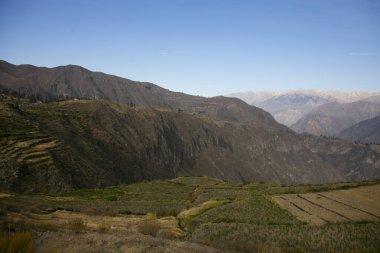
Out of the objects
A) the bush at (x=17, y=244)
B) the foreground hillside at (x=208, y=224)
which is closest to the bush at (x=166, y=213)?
the foreground hillside at (x=208, y=224)

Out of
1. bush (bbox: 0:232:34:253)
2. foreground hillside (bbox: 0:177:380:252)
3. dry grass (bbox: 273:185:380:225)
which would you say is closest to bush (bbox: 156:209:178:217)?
foreground hillside (bbox: 0:177:380:252)

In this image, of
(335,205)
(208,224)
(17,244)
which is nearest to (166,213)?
(208,224)

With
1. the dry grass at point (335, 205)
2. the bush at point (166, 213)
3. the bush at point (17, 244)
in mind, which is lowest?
the bush at point (166, 213)

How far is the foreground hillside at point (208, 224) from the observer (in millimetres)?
20609

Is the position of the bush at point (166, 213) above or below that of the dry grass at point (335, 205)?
below

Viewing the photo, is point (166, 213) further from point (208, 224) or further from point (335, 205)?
point (335, 205)

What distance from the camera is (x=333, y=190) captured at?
57.7 meters

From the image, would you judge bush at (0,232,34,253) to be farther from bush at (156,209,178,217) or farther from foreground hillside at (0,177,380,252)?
bush at (156,209,178,217)

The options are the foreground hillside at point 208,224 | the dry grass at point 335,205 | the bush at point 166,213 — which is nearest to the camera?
the foreground hillside at point 208,224

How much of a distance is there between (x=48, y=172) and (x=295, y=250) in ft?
213

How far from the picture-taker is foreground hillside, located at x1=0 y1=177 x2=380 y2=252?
20609 mm

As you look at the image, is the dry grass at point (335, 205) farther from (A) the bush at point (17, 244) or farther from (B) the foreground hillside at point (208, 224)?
(A) the bush at point (17, 244)

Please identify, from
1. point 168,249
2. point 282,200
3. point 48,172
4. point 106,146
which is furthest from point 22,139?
point 168,249

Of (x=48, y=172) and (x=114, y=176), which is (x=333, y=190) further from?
(x=114, y=176)
